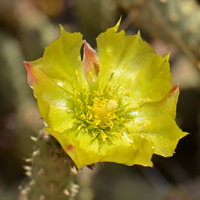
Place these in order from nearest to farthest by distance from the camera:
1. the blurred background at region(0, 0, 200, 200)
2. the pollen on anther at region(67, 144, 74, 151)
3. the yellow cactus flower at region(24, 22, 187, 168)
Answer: the pollen on anther at region(67, 144, 74, 151) → the yellow cactus flower at region(24, 22, 187, 168) → the blurred background at region(0, 0, 200, 200)


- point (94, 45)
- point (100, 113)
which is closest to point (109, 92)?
point (100, 113)

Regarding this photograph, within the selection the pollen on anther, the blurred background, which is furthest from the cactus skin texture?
the blurred background

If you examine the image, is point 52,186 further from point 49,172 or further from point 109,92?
point 109,92

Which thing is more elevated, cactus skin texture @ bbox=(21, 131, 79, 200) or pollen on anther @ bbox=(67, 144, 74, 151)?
pollen on anther @ bbox=(67, 144, 74, 151)

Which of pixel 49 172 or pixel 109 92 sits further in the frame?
pixel 109 92

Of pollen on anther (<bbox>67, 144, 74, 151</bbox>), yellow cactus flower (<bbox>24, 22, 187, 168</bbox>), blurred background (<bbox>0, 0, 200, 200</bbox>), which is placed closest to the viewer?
pollen on anther (<bbox>67, 144, 74, 151</bbox>)

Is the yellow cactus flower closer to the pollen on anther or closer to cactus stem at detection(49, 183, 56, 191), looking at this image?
the pollen on anther

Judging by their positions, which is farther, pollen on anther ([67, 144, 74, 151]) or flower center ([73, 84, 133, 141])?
flower center ([73, 84, 133, 141])
